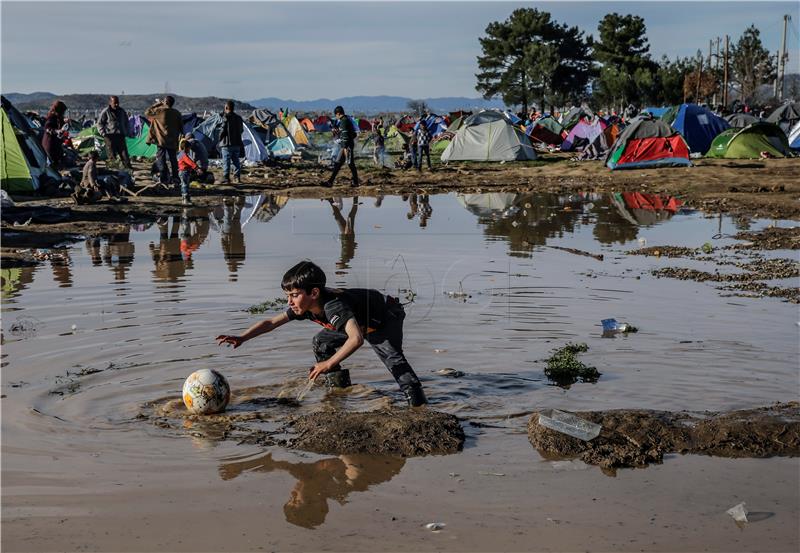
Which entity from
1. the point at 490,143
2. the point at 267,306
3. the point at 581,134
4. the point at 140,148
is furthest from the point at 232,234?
the point at 581,134

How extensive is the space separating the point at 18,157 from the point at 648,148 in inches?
727

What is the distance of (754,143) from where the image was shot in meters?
32.2

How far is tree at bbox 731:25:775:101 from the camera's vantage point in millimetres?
86438

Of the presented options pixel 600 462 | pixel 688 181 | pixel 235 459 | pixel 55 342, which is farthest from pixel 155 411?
pixel 688 181

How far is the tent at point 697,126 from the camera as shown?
3538cm

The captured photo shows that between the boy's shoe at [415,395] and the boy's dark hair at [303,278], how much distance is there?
122 centimetres

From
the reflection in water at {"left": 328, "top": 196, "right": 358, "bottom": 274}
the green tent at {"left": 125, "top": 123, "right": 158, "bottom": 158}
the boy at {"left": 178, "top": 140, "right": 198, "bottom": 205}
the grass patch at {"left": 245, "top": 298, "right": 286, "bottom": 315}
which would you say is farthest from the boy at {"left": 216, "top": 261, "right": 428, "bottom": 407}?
the green tent at {"left": 125, "top": 123, "right": 158, "bottom": 158}

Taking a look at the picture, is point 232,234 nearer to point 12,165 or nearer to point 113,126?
point 12,165

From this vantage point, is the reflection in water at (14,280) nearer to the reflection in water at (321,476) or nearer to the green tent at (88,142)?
the reflection in water at (321,476)

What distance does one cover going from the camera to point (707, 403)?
776 cm

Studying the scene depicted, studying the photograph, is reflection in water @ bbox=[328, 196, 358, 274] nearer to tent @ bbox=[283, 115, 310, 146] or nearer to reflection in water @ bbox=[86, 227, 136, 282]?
reflection in water @ bbox=[86, 227, 136, 282]

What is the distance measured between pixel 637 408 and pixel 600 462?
139 centimetres

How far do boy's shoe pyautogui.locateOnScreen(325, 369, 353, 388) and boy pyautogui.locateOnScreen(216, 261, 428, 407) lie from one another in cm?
81

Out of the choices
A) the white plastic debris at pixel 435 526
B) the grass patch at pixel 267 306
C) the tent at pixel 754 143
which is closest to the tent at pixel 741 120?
the tent at pixel 754 143
